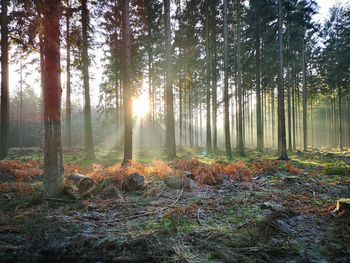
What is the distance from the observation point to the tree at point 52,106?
6168 mm

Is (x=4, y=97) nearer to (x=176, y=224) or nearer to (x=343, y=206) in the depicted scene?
(x=176, y=224)

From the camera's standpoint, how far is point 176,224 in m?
4.70

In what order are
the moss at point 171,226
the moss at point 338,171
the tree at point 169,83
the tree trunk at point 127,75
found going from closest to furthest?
Result: the moss at point 171,226, the moss at point 338,171, the tree trunk at point 127,75, the tree at point 169,83

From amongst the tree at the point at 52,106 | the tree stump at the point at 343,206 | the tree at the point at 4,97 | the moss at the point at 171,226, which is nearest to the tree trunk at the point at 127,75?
the tree at the point at 52,106

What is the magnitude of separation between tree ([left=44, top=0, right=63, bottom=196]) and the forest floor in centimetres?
62

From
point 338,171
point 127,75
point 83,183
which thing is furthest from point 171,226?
point 338,171

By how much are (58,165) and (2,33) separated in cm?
1210

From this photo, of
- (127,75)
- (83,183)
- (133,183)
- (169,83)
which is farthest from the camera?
(169,83)

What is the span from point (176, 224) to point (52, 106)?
446cm

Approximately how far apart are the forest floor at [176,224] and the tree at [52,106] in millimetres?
621

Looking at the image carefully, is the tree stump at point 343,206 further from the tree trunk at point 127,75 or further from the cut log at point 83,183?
the tree trunk at point 127,75

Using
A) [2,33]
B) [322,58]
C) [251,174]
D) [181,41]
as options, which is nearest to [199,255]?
[251,174]

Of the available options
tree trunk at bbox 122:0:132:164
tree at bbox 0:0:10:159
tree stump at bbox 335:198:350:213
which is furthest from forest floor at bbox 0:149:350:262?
tree at bbox 0:0:10:159

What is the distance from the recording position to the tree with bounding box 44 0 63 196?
20.2ft
